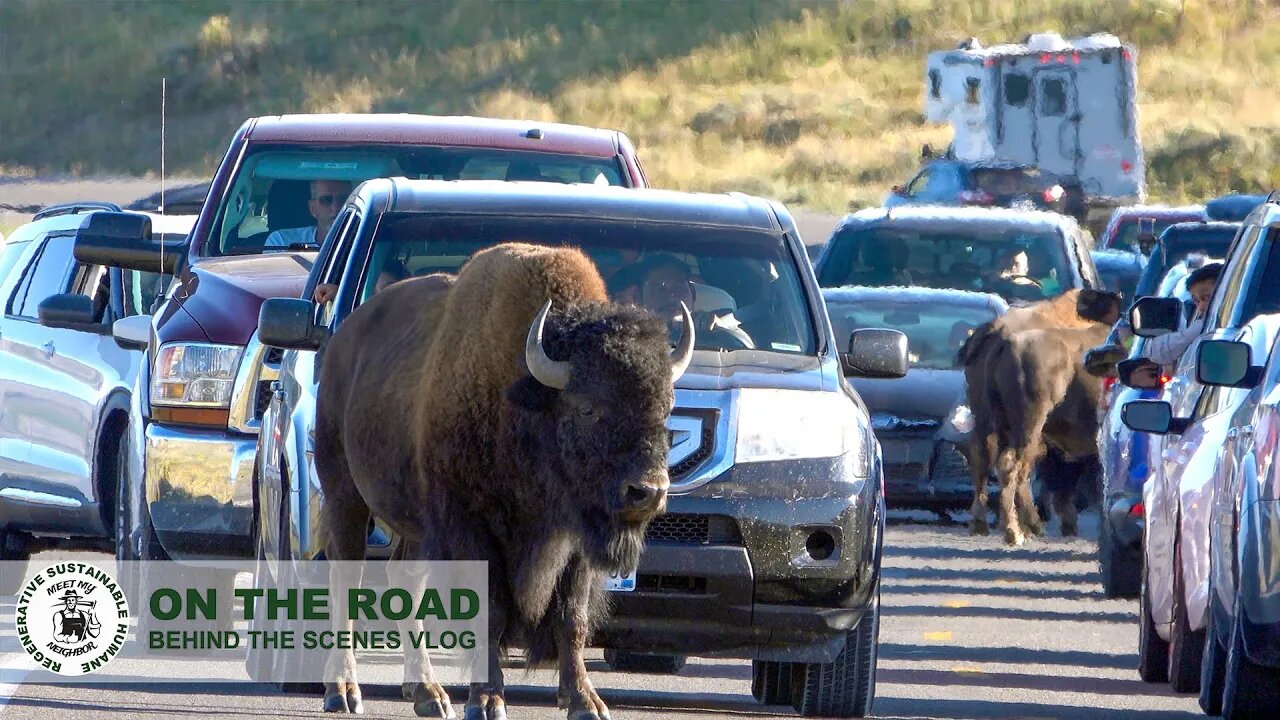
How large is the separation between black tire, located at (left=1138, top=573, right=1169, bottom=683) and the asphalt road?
0.06 m

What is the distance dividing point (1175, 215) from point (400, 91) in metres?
46.0

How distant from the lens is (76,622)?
35.1 ft

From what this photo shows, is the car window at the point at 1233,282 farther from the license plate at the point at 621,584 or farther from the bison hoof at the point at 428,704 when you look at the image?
the bison hoof at the point at 428,704

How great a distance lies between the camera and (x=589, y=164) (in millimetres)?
12570

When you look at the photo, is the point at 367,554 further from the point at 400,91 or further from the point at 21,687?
the point at 400,91

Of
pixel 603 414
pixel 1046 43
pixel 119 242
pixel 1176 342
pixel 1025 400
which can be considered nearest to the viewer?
pixel 603 414

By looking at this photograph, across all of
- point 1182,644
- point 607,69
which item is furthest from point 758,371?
point 607,69

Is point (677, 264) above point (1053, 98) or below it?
above

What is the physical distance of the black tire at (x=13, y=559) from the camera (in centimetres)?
1382

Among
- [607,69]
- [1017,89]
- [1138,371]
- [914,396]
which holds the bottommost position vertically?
[607,69]

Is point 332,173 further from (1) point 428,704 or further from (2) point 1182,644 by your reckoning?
(2) point 1182,644

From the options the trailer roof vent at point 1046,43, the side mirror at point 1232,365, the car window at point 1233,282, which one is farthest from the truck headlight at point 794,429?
the trailer roof vent at point 1046,43

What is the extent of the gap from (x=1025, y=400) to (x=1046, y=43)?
88.4 feet

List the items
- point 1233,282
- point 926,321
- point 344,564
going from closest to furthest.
Result: point 344,564
point 1233,282
point 926,321
